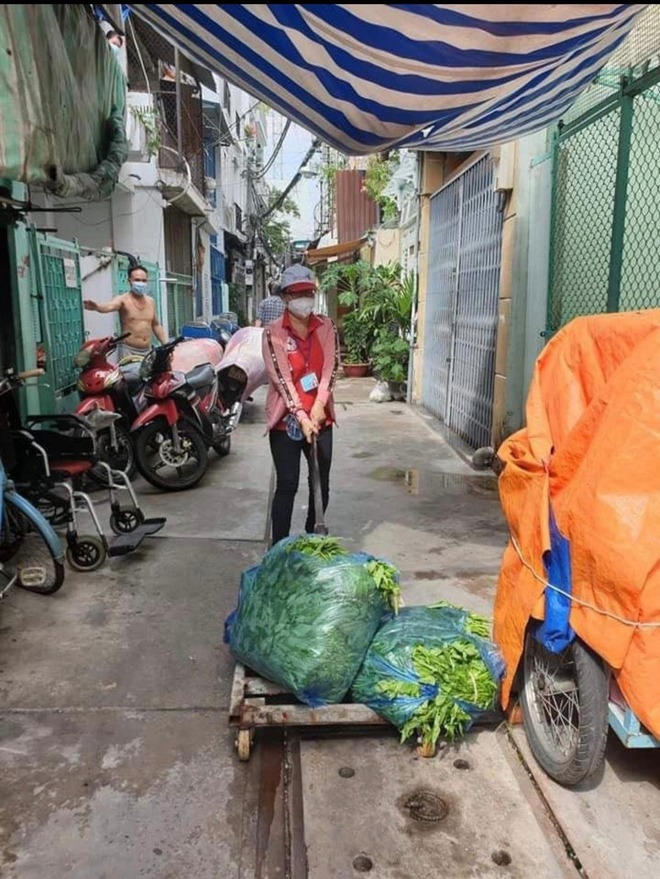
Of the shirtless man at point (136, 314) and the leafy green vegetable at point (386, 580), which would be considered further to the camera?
the shirtless man at point (136, 314)

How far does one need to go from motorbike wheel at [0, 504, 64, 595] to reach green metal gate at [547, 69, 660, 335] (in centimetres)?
356

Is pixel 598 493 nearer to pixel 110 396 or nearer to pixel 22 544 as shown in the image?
pixel 22 544

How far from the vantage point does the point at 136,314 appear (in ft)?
23.7

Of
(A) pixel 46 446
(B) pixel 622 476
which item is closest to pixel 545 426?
(B) pixel 622 476

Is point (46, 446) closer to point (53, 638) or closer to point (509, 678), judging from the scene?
point (53, 638)

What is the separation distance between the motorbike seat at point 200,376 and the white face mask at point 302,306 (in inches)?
91.7

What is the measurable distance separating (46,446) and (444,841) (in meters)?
3.21

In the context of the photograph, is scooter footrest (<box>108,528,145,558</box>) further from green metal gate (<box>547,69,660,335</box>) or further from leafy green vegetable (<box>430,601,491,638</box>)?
green metal gate (<box>547,69,660,335</box>)

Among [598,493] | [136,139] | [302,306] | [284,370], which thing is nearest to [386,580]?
[598,493]

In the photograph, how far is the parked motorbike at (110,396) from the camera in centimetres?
553

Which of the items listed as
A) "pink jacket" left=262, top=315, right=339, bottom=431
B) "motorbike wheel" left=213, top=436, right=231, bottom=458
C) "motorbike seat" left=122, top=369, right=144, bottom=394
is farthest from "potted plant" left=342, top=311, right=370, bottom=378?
"pink jacket" left=262, top=315, right=339, bottom=431

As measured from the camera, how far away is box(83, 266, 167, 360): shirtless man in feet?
23.3

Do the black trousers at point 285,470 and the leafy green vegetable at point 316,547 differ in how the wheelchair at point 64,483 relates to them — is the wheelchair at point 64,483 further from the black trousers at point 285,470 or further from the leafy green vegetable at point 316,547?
the leafy green vegetable at point 316,547

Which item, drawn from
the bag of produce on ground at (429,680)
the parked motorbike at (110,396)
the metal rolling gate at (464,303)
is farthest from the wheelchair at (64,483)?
the metal rolling gate at (464,303)
